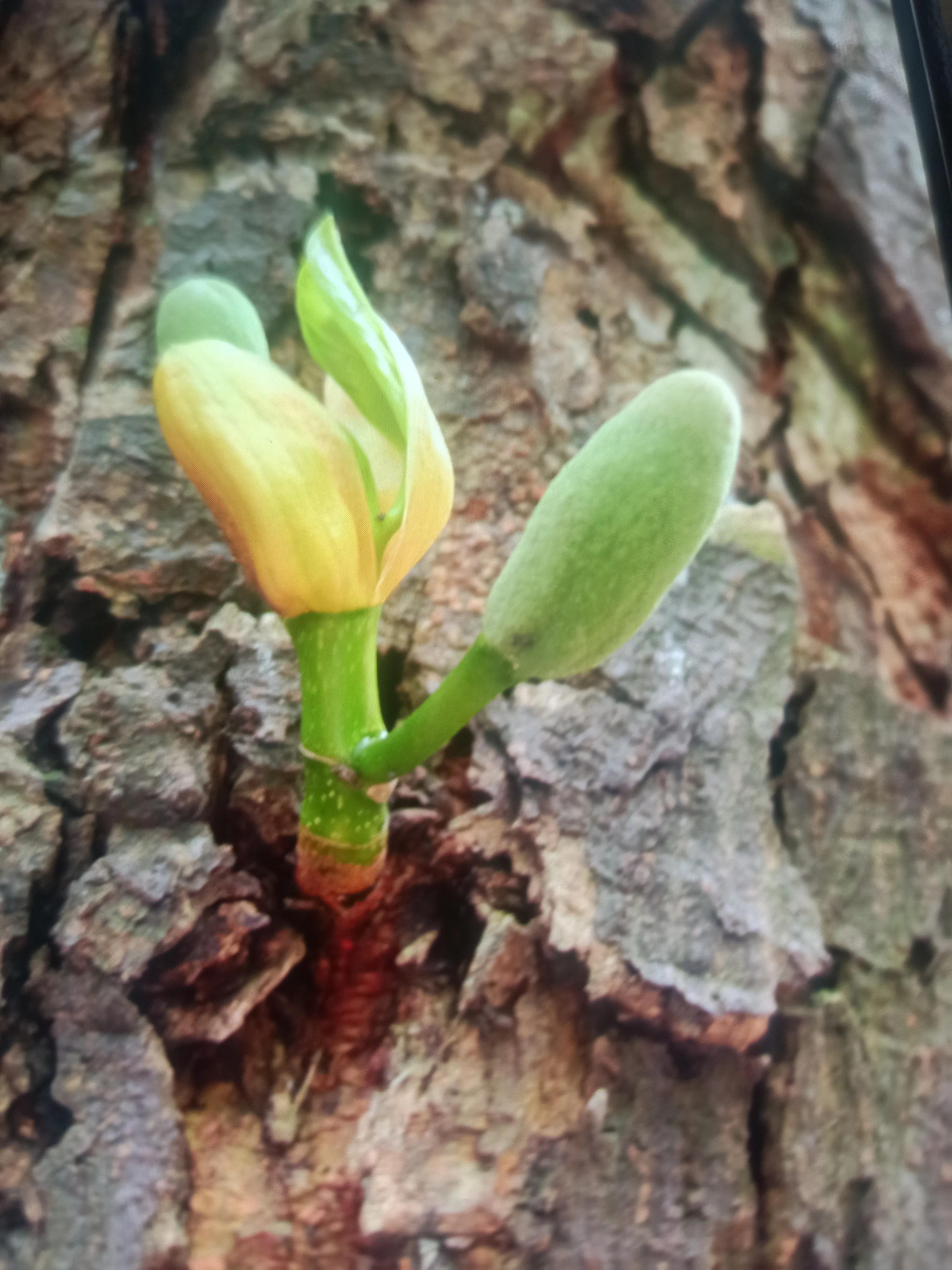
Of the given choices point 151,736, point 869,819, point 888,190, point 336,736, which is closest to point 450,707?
point 336,736

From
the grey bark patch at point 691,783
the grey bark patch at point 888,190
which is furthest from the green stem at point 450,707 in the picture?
the grey bark patch at point 888,190

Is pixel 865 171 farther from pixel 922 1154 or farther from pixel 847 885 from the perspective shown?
pixel 922 1154

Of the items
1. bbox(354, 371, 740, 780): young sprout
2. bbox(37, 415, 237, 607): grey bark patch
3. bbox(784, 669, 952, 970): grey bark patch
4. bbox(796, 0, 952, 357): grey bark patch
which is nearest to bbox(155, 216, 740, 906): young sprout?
bbox(354, 371, 740, 780): young sprout

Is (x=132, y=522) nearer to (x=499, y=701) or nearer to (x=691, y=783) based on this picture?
(x=499, y=701)

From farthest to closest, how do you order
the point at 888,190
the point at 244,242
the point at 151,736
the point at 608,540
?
the point at 888,190 → the point at 244,242 → the point at 151,736 → the point at 608,540

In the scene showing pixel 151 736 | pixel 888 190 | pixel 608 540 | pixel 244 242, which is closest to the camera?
pixel 608 540

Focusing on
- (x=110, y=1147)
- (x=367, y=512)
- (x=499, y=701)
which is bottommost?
(x=110, y=1147)
